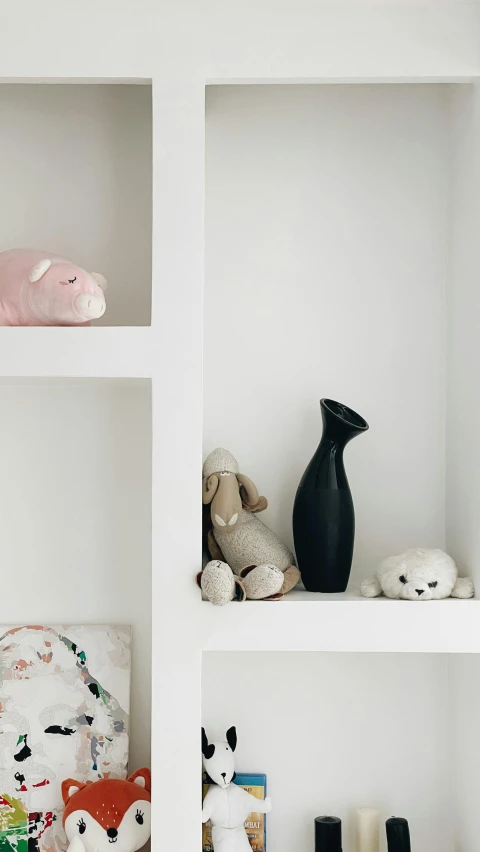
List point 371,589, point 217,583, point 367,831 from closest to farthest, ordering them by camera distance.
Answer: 1. point 217,583
2. point 371,589
3. point 367,831

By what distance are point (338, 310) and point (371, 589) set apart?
23.4 inches

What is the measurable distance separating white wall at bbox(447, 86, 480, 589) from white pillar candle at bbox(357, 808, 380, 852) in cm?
54

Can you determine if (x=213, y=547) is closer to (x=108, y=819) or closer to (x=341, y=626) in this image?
(x=341, y=626)

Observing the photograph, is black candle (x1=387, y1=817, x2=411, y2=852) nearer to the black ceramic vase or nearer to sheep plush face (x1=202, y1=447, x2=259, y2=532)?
the black ceramic vase

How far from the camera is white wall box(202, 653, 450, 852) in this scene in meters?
1.74

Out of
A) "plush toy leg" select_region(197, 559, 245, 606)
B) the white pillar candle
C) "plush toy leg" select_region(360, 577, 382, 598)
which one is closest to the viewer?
"plush toy leg" select_region(197, 559, 245, 606)

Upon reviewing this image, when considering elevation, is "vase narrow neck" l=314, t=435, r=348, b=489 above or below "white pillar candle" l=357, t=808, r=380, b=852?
above

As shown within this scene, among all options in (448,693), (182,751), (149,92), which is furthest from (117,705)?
(149,92)

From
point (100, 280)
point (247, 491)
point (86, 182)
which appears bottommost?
point (247, 491)

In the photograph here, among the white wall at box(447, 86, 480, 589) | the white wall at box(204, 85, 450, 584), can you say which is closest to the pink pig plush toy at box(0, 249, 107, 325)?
the white wall at box(204, 85, 450, 584)

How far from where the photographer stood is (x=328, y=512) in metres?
1.58

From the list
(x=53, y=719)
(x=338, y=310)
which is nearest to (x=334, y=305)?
(x=338, y=310)

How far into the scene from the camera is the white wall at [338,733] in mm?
1738

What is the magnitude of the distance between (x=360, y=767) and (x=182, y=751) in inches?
18.1
